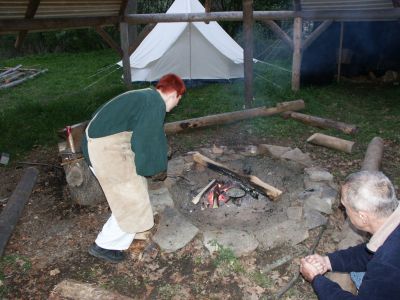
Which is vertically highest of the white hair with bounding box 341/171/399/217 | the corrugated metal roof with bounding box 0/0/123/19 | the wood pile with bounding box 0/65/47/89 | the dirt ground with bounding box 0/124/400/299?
the corrugated metal roof with bounding box 0/0/123/19

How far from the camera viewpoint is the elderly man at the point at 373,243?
201 cm

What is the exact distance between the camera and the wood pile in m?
11.1

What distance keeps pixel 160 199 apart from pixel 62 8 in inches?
194

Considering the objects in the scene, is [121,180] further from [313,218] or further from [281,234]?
[313,218]

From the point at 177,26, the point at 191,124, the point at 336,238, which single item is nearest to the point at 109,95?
the point at 177,26


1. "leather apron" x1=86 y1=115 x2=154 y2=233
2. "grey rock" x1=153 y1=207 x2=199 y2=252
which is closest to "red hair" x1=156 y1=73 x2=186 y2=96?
"leather apron" x1=86 y1=115 x2=154 y2=233

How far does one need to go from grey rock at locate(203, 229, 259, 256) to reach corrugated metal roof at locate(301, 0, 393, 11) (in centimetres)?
590

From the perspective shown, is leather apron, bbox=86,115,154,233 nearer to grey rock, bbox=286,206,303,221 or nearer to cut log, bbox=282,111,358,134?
grey rock, bbox=286,206,303,221

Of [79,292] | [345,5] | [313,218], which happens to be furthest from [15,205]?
[345,5]

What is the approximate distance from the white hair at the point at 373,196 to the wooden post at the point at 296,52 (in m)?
6.81

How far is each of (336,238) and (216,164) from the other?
176cm

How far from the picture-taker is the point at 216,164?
5.00m

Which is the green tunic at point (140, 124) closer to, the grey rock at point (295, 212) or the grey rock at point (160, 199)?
the grey rock at point (160, 199)

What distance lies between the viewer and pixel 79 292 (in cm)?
324
